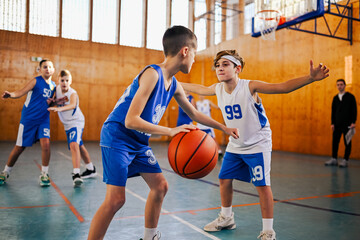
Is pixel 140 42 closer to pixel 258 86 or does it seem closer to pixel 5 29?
pixel 5 29

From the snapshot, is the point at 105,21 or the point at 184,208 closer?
the point at 184,208

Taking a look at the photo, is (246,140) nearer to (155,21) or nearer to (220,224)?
(220,224)

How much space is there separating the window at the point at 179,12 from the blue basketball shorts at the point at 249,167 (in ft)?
44.1

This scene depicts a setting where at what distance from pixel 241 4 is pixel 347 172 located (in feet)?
29.5

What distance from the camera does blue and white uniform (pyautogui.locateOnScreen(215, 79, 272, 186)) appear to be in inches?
106

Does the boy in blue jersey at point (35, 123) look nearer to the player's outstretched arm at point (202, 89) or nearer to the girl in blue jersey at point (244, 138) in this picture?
the player's outstretched arm at point (202, 89)

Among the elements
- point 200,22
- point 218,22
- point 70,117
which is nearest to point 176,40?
point 70,117

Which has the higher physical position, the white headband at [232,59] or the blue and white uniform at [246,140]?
the white headband at [232,59]

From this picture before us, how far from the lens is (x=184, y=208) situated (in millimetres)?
3609

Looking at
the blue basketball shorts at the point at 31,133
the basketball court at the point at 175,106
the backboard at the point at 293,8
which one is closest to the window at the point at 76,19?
the basketball court at the point at 175,106

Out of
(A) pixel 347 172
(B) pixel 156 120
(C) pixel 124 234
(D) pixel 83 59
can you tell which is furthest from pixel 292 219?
(D) pixel 83 59

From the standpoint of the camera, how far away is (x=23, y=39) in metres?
13.0

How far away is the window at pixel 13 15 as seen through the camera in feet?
41.7

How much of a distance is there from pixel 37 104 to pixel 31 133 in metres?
0.44
